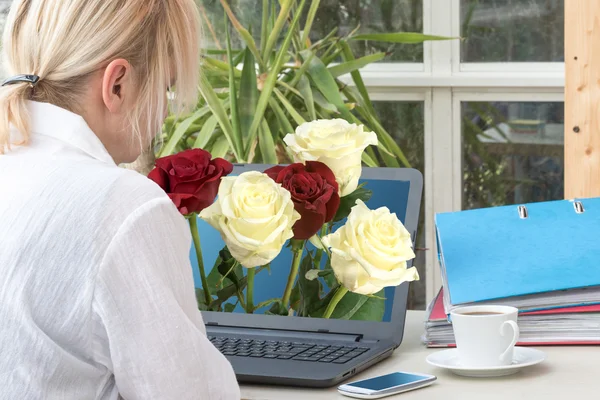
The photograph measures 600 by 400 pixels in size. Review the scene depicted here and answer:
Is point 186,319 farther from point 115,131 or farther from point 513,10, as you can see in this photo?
point 513,10

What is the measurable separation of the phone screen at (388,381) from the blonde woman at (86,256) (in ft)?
0.57

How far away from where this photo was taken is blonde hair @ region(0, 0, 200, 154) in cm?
84

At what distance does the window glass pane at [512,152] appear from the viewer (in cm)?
305

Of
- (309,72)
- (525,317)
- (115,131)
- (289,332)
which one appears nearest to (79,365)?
(115,131)

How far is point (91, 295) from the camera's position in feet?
2.46

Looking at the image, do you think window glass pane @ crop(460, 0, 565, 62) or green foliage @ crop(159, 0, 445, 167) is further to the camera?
window glass pane @ crop(460, 0, 565, 62)

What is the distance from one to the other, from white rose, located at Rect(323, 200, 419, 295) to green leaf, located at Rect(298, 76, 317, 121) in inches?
58.7

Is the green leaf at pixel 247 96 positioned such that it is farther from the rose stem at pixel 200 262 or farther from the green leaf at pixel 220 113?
the rose stem at pixel 200 262

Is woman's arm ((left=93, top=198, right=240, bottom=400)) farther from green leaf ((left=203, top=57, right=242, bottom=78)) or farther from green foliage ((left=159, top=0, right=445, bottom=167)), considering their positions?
green leaf ((left=203, top=57, right=242, bottom=78))

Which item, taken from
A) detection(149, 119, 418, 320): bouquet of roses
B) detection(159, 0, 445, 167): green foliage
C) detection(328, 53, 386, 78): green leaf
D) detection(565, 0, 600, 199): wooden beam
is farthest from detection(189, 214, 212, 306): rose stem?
detection(328, 53, 386, 78): green leaf

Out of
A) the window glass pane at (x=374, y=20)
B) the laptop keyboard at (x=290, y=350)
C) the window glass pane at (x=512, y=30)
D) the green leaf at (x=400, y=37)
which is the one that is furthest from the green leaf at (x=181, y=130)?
the laptop keyboard at (x=290, y=350)

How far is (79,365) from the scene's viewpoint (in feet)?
2.52

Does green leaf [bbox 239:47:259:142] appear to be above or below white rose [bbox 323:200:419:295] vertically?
above

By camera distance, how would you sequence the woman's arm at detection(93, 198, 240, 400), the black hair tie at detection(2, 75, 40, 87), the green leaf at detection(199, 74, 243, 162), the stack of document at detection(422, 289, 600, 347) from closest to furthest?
the woman's arm at detection(93, 198, 240, 400) → the black hair tie at detection(2, 75, 40, 87) → the stack of document at detection(422, 289, 600, 347) → the green leaf at detection(199, 74, 243, 162)
